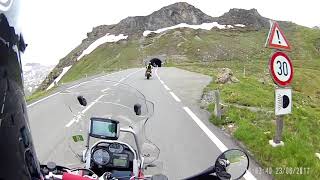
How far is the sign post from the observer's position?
345 inches

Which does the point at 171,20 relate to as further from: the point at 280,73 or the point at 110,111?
the point at 110,111

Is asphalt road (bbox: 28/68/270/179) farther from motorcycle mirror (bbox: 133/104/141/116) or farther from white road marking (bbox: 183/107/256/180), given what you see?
motorcycle mirror (bbox: 133/104/141/116)

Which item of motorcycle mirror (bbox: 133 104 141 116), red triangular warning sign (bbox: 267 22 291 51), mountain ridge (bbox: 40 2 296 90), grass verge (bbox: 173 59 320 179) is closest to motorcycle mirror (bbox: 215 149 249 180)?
motorcycle mirror (bbox: 133 104 141 116)

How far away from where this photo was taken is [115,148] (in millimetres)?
3773

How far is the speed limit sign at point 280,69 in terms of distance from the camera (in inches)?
340

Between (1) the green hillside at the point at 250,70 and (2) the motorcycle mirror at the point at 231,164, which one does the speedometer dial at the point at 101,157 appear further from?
(1) the green hillside at the point at 250,70

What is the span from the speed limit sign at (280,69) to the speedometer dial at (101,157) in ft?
18.0

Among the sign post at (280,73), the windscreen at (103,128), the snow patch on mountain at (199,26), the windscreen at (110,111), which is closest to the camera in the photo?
the windscreen at (103,128)

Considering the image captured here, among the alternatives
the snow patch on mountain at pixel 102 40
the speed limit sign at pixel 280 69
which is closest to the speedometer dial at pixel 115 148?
the speed limit sign at pixel 280 69

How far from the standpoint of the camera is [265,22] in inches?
5994

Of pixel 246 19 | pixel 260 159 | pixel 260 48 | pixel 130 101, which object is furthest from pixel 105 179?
pixel 246 19

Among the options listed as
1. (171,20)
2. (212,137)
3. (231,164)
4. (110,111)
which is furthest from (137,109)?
(171,20)

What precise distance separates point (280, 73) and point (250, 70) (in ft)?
169

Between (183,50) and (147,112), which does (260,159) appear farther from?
(183,50)
